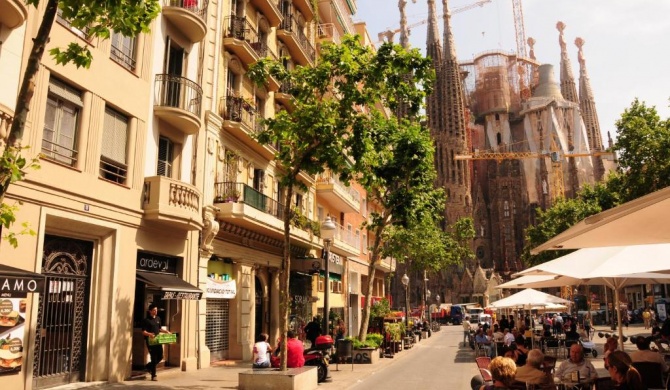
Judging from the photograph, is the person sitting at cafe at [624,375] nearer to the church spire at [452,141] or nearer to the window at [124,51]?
the window at [124,51]

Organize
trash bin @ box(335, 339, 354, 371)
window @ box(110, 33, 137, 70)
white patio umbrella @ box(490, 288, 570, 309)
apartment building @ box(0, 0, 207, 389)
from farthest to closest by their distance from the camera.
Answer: white patio umbrella @ box(490, 288, 570, 309) < trash bin @ box(335, 339, 354, 371) < window @ box(110, 33, 137, 70) < apartment building @ box(0, 0, 207, 389)

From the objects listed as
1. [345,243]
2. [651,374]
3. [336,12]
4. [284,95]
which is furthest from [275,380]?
[336,12]

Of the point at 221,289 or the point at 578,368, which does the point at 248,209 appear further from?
the point at 578,368

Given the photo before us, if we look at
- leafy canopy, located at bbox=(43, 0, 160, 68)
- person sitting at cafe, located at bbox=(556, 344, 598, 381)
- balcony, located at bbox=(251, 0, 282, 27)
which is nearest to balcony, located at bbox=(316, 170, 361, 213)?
balcony, located at bbox=(251, 0, 282, 27)

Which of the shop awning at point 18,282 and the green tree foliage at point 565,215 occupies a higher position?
the green tree foliage at point 565,215

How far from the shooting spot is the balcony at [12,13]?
33.2 ft

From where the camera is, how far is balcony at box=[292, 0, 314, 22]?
27639 mm

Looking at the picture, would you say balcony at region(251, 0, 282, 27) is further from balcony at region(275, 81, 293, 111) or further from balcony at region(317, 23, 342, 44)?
balcony at region(317, 23, 342, 44)

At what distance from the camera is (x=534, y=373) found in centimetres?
800

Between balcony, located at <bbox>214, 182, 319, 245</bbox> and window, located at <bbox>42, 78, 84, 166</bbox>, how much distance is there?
6.09 metres

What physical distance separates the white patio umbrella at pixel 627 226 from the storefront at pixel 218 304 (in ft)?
40.5

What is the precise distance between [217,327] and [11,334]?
361 inches

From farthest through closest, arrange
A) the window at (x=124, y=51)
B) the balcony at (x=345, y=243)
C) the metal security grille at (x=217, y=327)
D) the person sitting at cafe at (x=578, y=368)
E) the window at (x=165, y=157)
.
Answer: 1. the balcony at (x=345, y=243)
2. the metal security grille at (x=217, y=327)
3. the window at (x=165, y=157)
4. the window at (x=124, y=51)
5. the person sitting at cafe at (x=578, y=368)

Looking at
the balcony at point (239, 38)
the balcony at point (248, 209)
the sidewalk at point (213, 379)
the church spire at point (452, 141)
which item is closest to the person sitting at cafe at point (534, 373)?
the sidewalk at point (213, 379)
